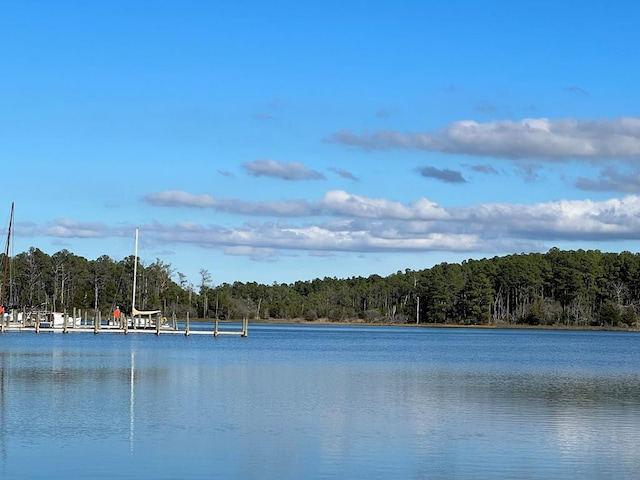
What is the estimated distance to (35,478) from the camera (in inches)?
828

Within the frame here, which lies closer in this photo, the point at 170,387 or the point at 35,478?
the point at 35,478

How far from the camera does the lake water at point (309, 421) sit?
22906 millimetres

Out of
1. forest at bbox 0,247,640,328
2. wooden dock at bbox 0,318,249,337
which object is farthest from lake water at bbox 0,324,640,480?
forest at bbox 0,247,640,328

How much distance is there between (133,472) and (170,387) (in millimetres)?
19377

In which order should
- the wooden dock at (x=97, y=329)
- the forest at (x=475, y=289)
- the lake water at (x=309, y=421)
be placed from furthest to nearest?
the forest at (x=475, y=289), the wooden dock at (x=97, y=329), the lake water at (x=309, y=421)

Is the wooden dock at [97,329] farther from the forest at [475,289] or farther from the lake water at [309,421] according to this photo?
the forest at [475,289]

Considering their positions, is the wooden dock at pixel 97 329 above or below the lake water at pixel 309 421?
above

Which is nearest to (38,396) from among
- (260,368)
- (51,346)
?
(260,368)

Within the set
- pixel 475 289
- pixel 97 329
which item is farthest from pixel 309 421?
pixel 475 289

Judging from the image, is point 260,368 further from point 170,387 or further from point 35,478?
point 35,478

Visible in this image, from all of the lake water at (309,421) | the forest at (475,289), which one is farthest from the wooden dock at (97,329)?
the forest at (475,289)

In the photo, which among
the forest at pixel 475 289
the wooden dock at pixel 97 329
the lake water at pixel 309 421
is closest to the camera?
the lake water at pixel 309 421

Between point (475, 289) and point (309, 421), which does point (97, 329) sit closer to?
point (309, 421)

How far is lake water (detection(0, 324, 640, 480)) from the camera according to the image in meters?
22.9
